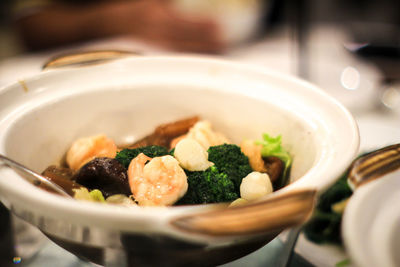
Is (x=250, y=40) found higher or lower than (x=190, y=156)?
lower

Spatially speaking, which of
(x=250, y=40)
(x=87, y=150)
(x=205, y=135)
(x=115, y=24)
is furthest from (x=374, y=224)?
(x=115, y=24)

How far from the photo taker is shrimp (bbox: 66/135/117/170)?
1.02 meters

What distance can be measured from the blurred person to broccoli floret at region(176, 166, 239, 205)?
6.87ft

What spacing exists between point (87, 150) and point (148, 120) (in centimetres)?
26

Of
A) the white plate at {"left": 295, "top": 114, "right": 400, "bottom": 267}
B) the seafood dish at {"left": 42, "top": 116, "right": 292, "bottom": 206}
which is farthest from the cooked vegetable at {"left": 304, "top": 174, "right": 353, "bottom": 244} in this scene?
the seafood dish at {"left": 42, "top": 116, "right": 292, "bottom": 206}

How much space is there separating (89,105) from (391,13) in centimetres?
439

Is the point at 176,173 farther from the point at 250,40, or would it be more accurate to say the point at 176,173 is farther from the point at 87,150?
the point at 250,40

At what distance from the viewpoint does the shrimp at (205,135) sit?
41.2 inches

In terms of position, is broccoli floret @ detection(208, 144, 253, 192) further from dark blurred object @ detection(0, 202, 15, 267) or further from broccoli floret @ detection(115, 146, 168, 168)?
dark blurred object @ detection(0, 202, 15, 267)

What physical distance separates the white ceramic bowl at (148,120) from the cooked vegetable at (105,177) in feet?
0.61

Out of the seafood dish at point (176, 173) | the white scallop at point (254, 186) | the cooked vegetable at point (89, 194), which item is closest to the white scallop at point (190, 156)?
the seafood dish at point (176, 173)

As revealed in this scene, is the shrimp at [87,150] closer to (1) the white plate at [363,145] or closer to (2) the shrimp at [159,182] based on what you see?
(2) the shrimp at [159,182]

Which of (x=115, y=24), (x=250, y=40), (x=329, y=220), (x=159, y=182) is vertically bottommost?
(x=329, y=220)

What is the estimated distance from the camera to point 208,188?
0.85 metres
